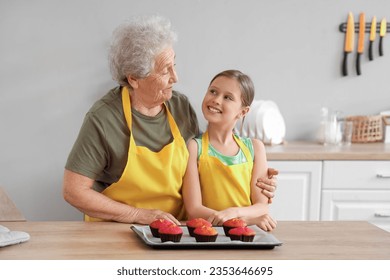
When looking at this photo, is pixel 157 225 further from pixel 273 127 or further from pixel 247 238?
pixel 273 127

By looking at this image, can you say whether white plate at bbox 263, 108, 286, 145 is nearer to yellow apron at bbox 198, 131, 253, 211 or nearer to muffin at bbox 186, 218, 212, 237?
yellow apron at bbox 198, 131, 253, 211

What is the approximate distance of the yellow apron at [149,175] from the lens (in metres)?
2.07

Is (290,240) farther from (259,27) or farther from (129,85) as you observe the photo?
(259,27)

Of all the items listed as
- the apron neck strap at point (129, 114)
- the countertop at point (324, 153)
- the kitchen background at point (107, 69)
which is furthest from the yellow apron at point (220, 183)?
the kitchen background at point (107, 69)

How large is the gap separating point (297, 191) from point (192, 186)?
4.06 ft

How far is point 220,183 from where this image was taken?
208 centimetres

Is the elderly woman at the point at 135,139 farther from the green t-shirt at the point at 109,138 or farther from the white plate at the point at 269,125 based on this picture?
the white plate at the point at 269,125

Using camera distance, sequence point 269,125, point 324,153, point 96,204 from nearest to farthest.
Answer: point 96,204 < point 324,153 < point 269,125

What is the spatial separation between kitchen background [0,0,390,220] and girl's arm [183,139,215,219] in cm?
154

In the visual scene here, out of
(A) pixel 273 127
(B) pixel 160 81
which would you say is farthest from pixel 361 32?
(B) pixel 160 81

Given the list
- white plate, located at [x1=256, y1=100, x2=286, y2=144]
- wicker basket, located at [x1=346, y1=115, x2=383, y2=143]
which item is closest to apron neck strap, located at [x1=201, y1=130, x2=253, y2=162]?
white plate, located at [x1=256, y1=100, x2=286, y2=144]

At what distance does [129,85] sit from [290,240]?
76 centimetres

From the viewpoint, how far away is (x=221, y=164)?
2.07 m
